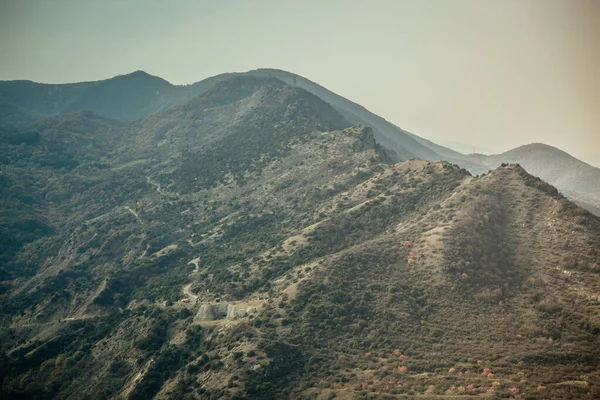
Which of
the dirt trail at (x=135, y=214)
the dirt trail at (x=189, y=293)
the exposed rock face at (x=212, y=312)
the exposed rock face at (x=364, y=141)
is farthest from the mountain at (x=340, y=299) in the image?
the dirt trail at (x=135, y=214)

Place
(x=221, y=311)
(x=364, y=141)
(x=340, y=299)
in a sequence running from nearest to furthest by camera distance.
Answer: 1. (x=340, y=299)
2. (x=221, y=311)
3. (x=364, y=141)

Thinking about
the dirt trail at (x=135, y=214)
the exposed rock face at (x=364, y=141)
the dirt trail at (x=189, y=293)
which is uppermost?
the exposed rock face at (x=364, y=141)

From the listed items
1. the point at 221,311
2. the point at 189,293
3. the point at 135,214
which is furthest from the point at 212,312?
the point at 135,214

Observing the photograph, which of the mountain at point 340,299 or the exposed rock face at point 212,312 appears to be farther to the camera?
the exposed rock face at point 212,312

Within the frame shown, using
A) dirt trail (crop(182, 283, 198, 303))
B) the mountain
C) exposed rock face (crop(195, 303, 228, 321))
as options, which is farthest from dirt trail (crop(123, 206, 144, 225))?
exposed rock face (crop(195, 303, 228, 321))

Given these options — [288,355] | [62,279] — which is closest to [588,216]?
[288,355]

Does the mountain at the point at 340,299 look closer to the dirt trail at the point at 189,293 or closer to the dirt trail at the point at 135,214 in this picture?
the dirt trail at the point at 189,293

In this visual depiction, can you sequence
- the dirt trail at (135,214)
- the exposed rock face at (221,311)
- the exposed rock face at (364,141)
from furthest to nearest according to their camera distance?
the dirt trail at (135,214) < the exposed rock face at (364,141) < the exposed rock face at (221,311)

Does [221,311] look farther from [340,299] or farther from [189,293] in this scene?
[340,299]

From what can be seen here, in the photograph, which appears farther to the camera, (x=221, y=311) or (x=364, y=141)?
(x=364, y=141)
